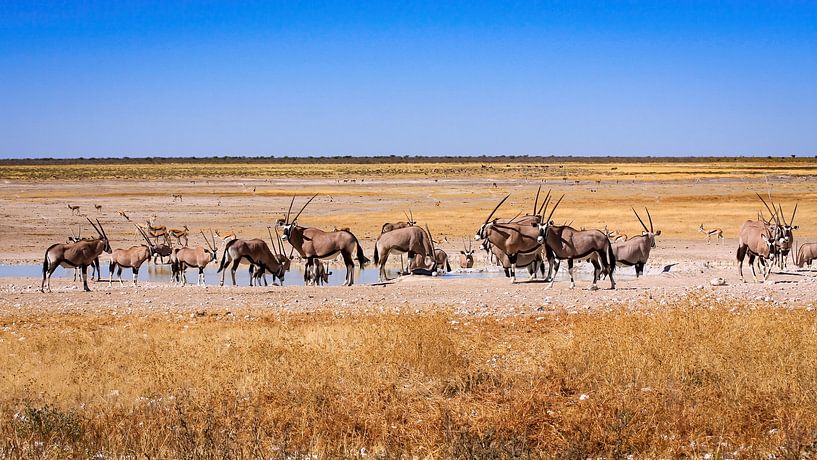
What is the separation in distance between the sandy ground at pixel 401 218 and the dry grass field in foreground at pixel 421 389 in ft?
11.4

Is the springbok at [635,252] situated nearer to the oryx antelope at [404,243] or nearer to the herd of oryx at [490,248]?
the herd of oryx at [490,248]

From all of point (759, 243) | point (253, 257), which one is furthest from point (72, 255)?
point (759, 243)

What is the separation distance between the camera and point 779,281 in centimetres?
1934

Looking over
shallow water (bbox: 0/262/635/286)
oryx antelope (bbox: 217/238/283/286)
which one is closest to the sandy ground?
shallow water (bbox: 0/262/635/286)

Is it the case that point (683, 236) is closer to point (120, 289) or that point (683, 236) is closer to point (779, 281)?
point (779, 281)

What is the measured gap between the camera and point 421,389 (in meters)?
9.24

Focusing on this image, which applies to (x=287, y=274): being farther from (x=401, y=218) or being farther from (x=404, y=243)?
(x=401, y=218)

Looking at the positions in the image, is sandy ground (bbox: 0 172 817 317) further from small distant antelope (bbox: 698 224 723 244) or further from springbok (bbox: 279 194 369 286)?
springbok (bbox: 279 194 369 286)

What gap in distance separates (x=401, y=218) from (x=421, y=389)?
3484 cm

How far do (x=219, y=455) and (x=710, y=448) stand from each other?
13.7 ft

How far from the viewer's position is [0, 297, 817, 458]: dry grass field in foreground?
750 centimetres

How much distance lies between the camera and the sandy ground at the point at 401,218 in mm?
16375

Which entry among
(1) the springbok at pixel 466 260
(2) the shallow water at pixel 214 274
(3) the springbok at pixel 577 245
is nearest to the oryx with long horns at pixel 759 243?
(3) the springbok at pixel 577 245

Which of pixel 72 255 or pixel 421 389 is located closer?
pixel 421 389
